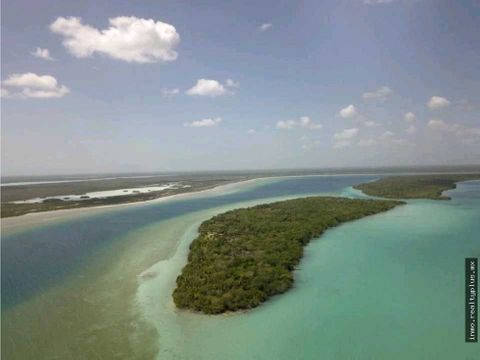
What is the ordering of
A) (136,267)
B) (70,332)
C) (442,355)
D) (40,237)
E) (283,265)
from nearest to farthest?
(442,355), (70,332), (283,265), (136,267), (40,237)

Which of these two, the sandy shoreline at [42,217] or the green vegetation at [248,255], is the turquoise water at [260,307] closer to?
the green vegetation at [248,255]

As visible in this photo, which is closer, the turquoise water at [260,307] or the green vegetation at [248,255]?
the turquoise water at [260,307]

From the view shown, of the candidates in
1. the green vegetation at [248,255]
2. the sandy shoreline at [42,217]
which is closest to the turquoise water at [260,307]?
the green vegetation at [248,255]

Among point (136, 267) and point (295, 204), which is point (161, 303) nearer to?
point (136, 267)

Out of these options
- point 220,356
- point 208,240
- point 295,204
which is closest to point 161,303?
point 220,356

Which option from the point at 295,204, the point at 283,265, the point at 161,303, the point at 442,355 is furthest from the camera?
the point at 295,204

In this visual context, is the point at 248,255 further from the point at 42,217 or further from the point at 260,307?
the point at 42,217
